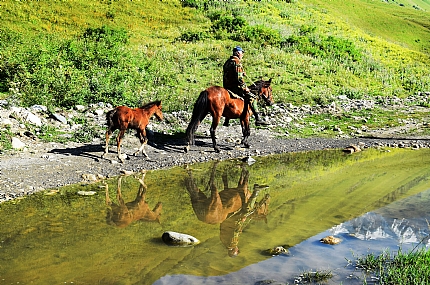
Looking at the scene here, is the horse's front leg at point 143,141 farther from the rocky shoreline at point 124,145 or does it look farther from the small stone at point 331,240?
the small stone at point 331,240

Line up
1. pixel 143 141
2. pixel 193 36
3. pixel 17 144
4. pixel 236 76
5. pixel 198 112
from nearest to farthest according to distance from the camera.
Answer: pixel 17 144
pixel 143 141
pixel 198 112
pixel 236 76
pixel 193 36

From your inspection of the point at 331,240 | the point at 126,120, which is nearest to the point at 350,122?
the point at 126,120

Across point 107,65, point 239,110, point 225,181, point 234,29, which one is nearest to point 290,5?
point 234,29

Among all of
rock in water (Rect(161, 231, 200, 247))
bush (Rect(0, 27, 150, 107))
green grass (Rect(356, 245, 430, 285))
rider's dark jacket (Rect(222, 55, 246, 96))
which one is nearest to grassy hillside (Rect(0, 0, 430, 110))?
bush (Rect(0, 27, 150, 107))

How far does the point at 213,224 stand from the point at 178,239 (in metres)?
1.30

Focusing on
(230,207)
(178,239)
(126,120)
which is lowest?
(230,207)

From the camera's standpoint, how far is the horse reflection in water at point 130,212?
8828 millimetres

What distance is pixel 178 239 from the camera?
7648 mm

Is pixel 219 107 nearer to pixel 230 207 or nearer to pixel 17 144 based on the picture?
pixel 230 207

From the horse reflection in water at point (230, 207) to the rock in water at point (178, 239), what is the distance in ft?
1.76

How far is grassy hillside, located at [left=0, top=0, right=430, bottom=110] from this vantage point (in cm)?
1803

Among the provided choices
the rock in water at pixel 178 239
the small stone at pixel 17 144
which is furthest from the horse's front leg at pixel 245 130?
the rock in water at pixel 178 239

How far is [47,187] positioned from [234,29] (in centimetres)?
2700

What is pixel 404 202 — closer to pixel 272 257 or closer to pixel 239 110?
pixel 272 257
